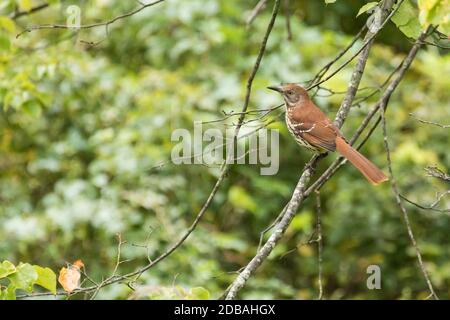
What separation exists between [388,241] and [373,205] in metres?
0.45

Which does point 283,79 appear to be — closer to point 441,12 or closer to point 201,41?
point 201,41

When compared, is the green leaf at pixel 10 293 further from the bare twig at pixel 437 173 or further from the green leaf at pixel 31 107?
the green leaf at pixel 31 107

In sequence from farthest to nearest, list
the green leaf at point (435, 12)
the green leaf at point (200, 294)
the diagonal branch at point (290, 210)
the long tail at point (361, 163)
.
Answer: the long tail at point (361, 163), the green leaf at point (200, 294), the diagonal branch at point (290, 210), the green leaf at point (435, 12)

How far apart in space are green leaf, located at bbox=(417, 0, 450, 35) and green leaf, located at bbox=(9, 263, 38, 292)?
1.79m

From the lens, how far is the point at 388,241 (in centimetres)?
708

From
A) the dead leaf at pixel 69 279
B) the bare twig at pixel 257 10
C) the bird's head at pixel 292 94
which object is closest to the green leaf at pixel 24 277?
the dead leaf at pixel 69 279

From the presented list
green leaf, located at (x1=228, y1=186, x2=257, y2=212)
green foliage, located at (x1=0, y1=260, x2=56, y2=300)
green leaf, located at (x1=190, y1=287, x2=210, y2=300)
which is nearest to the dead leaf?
green foliage, located at (x1=0, y1=260, x2=56, y2=300)

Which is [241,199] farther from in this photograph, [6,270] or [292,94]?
[6,270]

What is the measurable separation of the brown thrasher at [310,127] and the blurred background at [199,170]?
59.4 inches

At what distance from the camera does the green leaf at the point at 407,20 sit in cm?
317
